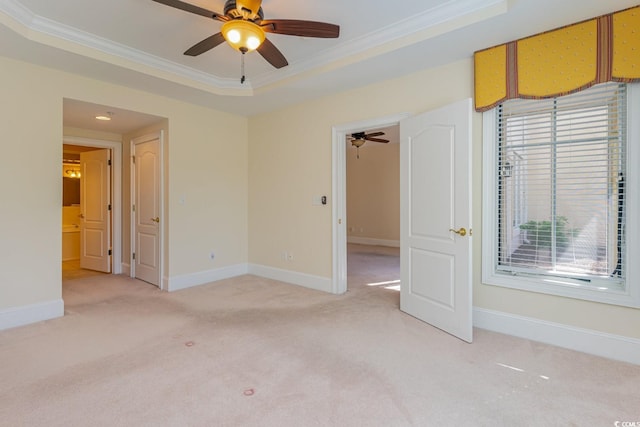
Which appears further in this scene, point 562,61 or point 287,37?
point 287,37

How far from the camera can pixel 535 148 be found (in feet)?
9.54

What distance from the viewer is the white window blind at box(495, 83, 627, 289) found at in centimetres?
257

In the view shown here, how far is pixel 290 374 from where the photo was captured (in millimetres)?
2297

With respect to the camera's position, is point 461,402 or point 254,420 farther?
point 461,402

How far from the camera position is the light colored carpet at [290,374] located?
1869 mm

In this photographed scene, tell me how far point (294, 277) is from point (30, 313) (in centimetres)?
292

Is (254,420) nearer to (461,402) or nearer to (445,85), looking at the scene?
(461,402)

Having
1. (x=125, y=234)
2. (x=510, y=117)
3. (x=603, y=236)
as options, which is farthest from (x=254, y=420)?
(x=125, y=234)

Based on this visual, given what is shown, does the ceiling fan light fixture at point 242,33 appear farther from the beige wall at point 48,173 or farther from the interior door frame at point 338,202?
the beige wall at point 48,173

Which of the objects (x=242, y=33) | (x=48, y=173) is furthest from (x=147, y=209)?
(x=242, y=33)

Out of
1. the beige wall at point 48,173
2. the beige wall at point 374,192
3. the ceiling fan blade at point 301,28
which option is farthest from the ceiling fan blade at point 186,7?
the beige wall at point 374,192

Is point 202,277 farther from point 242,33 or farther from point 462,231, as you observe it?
point 462,231

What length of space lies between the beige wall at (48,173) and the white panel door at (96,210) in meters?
1.81

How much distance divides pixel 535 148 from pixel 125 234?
581 centimetres
